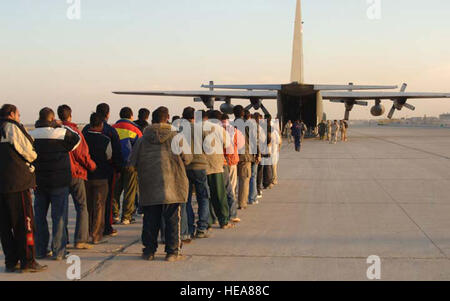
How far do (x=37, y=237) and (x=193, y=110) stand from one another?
2561mm

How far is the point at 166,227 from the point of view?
5.00 meters

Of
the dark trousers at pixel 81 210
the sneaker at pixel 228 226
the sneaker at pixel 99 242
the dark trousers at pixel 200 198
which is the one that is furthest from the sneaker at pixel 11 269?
the sneaker at pixel 228 226

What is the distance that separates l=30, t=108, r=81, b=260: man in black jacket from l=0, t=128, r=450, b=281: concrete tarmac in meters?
0.31

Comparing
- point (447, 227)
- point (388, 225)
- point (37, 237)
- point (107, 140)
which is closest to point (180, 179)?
point (107, 140)

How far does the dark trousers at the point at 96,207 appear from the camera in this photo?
5.67 meters

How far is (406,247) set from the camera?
16.8ft

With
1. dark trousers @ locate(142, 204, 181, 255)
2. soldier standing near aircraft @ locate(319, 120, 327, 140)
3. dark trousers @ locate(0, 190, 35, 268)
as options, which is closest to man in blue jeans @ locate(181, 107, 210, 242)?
dark trousers @ locate(142, 204, 181, 255)

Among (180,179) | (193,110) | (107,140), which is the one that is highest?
(193,110)

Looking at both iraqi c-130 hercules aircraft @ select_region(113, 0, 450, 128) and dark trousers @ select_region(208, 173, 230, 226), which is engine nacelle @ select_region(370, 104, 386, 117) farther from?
dark trousers @ select_region(208, 173, 230, 226)
